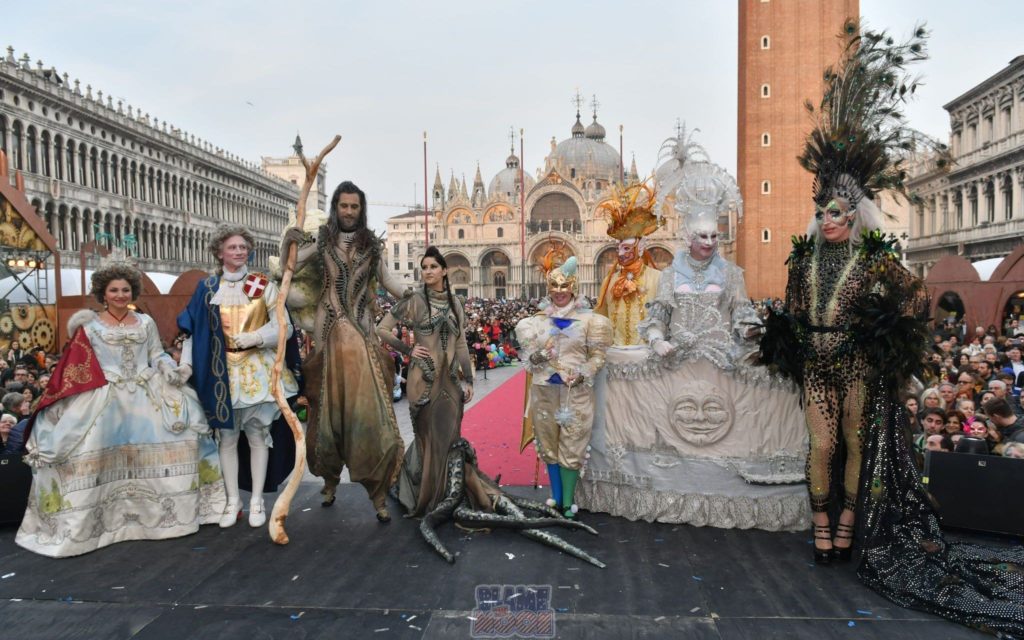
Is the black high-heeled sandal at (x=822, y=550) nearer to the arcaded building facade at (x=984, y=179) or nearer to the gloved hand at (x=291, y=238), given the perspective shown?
the gloved hand at (x=291, y=238)

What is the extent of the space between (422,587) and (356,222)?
2631 millimetres

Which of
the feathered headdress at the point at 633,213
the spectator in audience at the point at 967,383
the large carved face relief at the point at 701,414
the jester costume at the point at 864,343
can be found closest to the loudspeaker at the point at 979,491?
A: the jester costume at the point at 864,343

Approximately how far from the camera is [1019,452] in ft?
16.1

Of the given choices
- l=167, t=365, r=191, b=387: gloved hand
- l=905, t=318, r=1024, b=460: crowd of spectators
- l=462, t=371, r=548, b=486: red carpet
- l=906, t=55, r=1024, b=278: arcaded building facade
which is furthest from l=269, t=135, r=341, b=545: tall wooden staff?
l=906, t=55, r=1024, b=278: arcaded building facade

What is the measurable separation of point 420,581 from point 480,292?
250 feet

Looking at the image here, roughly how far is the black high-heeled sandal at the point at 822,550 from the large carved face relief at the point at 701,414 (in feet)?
2.89

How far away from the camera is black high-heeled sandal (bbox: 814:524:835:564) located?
13.6ft

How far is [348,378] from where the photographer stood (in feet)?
16.2

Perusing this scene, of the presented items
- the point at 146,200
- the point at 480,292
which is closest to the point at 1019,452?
the point at 146,200

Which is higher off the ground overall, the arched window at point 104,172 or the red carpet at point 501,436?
the arched window at point 104,172

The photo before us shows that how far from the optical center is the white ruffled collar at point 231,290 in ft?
16.2

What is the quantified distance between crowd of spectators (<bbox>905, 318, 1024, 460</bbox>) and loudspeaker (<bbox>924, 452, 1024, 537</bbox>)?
9.6 inches

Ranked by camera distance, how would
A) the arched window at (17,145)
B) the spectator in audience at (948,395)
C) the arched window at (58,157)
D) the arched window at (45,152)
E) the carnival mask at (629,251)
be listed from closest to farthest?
the carnival mask at (629,251), the spectator in audience at (948,395), the arched window at (17,145), the arched window at (45,152), the arched window at (58,157)

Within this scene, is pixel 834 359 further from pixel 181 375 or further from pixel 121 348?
pixel 121 348
